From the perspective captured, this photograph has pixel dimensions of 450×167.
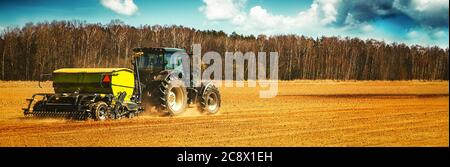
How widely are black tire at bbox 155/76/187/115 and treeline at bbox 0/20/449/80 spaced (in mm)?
14039

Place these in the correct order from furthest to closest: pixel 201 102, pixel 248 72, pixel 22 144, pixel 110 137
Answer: pixel 248 72 → pixel 201 102 → pixel 110 137 → pixel 22 144

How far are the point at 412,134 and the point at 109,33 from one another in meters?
21.8

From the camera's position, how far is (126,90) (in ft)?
40.8

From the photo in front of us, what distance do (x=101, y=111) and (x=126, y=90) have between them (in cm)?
91

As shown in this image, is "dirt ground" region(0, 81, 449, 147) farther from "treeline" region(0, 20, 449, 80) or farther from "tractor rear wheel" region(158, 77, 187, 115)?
"treeline" region(0, 20, 449, 80)

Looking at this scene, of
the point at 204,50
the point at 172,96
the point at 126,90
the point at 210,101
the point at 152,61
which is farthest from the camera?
the point at 204,50

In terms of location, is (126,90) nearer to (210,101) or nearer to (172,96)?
(172,96)

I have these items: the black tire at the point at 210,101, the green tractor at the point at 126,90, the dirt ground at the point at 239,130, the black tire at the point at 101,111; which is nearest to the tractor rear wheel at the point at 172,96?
the green tractor at the point at 126,90

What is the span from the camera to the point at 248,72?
3844 centimetres

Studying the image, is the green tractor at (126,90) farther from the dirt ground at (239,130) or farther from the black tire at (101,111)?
the dirt ground at (239,130)

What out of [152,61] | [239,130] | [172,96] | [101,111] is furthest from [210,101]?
[239,130]

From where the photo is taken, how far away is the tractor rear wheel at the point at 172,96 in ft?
41.2
